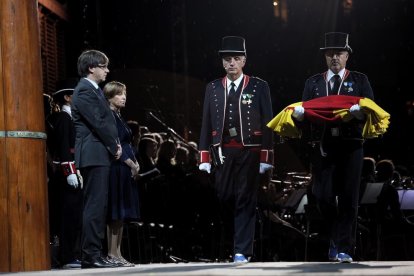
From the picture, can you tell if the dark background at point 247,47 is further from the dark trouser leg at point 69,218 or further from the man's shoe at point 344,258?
the man's shoe at point 344,258

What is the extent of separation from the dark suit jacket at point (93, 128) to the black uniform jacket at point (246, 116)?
0.96 meters

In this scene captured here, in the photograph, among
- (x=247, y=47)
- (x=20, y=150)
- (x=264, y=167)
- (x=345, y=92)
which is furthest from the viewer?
(x=247, y=47)

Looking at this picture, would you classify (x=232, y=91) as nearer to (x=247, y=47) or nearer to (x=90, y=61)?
(x=90, y=61)

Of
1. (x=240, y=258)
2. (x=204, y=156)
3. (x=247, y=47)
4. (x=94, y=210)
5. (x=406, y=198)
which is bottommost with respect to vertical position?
(x=240, y=258)

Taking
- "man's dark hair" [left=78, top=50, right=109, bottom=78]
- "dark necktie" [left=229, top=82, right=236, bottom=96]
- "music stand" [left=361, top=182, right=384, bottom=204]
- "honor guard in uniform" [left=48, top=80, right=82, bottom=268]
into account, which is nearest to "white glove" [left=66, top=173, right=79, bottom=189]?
"honor guard in uniform" [left=48, top=80, right=82, bottom=268]

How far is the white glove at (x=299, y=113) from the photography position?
8.04 meters

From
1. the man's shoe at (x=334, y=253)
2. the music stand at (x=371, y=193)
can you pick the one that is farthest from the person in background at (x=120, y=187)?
the music stand at (x=371, y=193)

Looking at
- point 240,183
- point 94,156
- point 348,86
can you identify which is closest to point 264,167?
point 240,183

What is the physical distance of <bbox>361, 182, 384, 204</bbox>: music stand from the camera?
39.4 ft

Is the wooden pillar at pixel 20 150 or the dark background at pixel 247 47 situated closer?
the wooden pillar at pixel 20 150

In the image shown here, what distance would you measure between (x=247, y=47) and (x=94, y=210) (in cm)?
1369

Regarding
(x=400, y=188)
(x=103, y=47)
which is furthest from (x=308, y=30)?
(x=400, y=188)

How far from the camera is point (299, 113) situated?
804 centimetres

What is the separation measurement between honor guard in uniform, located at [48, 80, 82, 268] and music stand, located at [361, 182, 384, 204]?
4125mm
